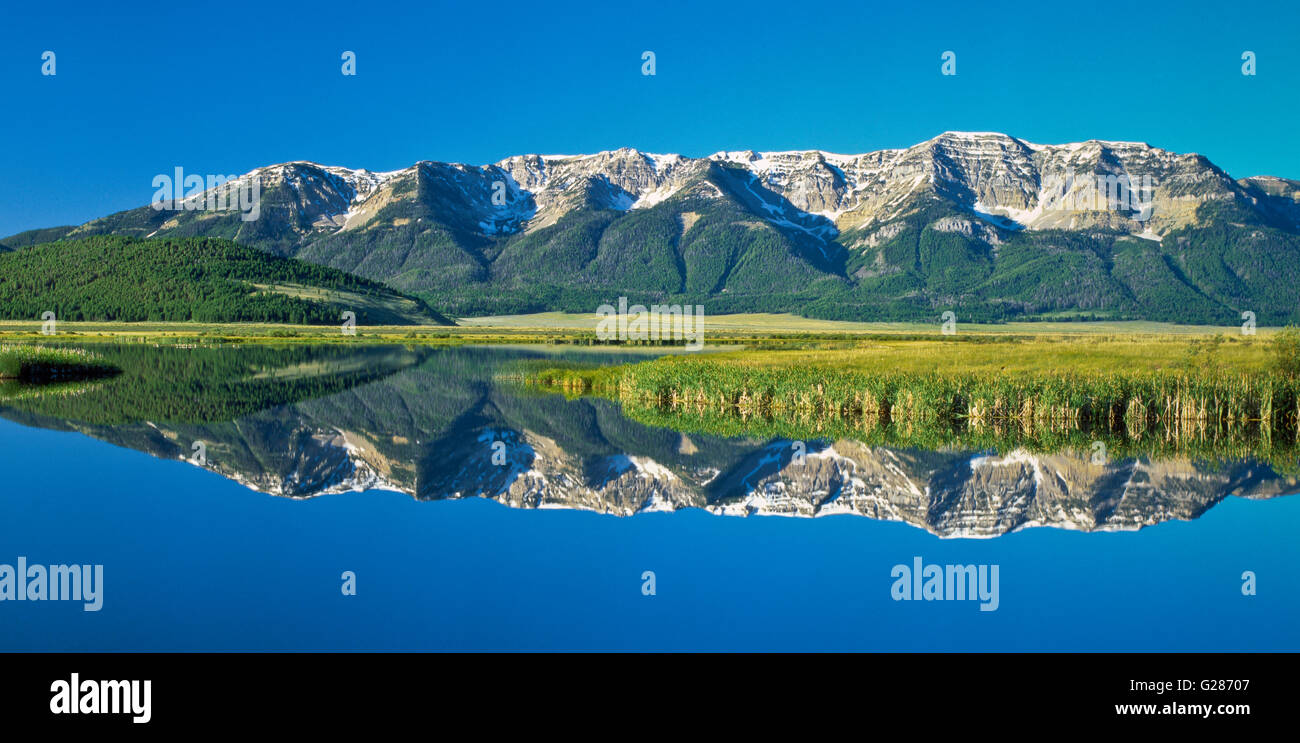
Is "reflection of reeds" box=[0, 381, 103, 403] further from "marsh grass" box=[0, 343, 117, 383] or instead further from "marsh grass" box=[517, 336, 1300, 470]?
"marsh grass" box=[517, 336, 1300, 470]

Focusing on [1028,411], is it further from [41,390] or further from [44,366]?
[44,366]

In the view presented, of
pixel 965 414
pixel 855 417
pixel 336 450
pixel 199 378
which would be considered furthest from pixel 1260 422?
pixel 199 378

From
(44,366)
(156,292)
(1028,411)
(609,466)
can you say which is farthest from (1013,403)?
(156,292)

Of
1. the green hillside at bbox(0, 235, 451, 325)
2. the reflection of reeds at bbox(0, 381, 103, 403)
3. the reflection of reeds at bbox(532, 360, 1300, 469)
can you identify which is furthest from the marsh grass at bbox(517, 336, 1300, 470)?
the green hillside at bbox(0, 235, 451, 325)

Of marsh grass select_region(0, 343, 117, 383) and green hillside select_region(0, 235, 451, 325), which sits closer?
marsh grass select_region(0, 343, 117, 383)

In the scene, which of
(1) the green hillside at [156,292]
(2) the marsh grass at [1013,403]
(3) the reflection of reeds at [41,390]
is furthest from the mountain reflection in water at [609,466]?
(1) the green hillside at [156,292]

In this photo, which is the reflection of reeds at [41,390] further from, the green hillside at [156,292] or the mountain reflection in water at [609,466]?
the green hillside at [156,292]
